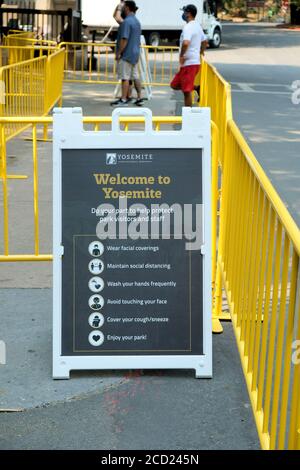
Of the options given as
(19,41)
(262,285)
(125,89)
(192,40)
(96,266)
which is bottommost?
(125,89)

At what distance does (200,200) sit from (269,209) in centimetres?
124

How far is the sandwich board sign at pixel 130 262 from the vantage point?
5.22 meters

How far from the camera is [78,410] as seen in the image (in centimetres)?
490

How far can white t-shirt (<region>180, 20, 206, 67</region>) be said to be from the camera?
15.6 metres

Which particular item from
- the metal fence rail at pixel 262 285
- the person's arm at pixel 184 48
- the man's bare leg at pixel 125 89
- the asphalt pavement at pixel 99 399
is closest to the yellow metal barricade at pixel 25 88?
the person's arm at pixel 184 48

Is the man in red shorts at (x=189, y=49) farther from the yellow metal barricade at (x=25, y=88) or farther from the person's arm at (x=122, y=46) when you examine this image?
the yellow metal barricade at (x=25, y=88)

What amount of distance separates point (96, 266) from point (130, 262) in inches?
7.6

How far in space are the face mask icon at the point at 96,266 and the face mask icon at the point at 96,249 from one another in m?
0.03

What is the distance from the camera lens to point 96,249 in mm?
5242

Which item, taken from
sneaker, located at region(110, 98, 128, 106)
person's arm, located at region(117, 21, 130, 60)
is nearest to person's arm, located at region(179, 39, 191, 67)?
person's arm, located at region(117, 21, 130, 60)

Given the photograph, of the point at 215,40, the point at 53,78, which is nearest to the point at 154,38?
the point at 215,40

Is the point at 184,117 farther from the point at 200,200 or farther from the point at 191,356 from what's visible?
the point at 191,356

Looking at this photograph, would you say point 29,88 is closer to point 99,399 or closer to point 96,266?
point 96,266
